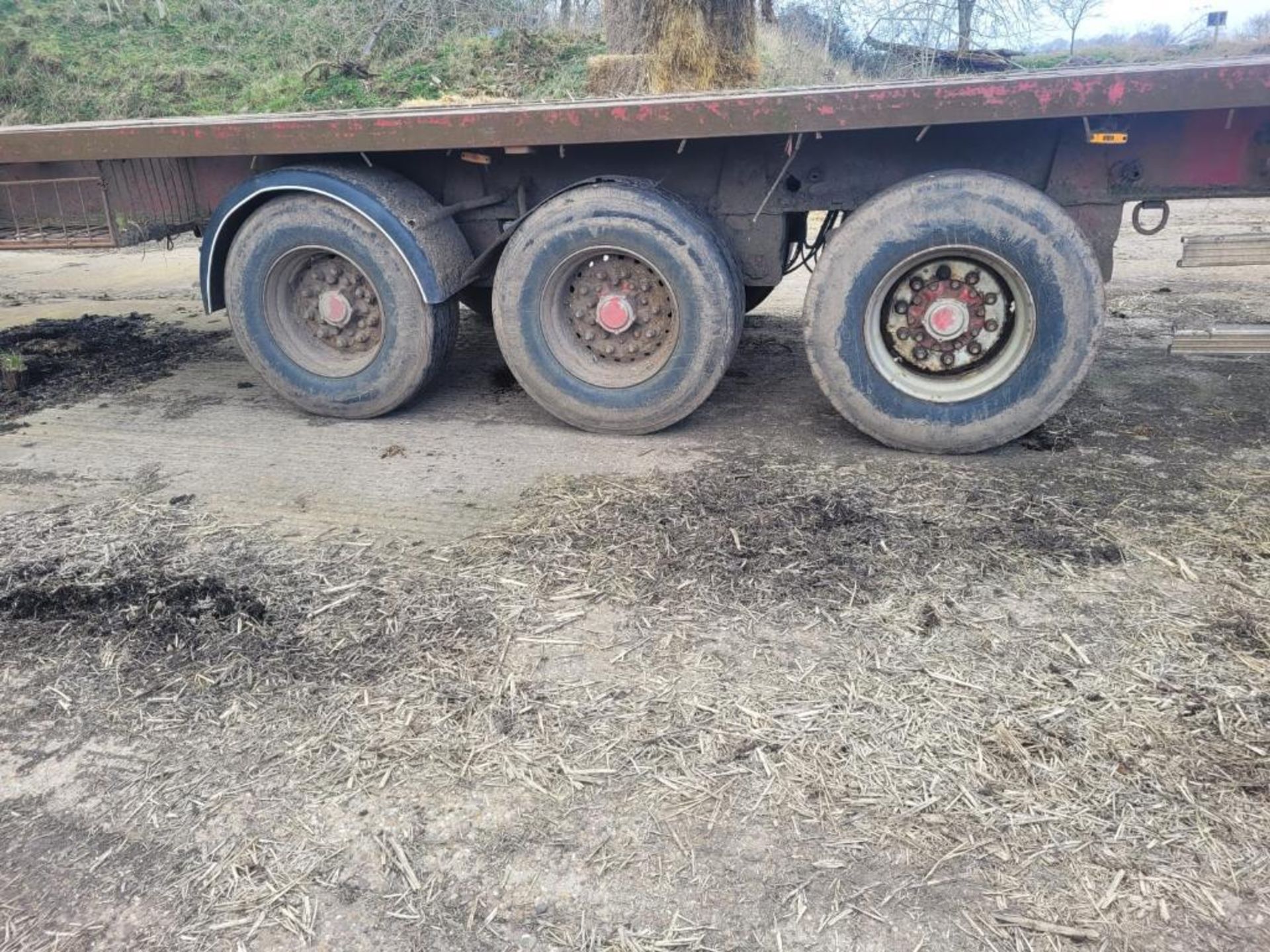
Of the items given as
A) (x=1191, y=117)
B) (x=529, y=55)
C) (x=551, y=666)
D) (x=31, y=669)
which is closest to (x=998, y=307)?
(x=1191, y=117)

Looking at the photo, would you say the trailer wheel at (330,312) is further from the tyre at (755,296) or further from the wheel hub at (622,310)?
the tyre at (755,296)

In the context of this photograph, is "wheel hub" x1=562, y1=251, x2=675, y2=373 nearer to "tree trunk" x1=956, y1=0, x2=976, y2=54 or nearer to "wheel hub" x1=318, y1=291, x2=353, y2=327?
"wheel hub" x1=318, y1=291, x2=353, y2=327

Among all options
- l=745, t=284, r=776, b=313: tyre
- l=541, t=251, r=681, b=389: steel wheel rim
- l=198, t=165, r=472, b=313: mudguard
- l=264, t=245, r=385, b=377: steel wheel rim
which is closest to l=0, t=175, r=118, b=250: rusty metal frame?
l=198, t=165, r=472, b=313: mudguard

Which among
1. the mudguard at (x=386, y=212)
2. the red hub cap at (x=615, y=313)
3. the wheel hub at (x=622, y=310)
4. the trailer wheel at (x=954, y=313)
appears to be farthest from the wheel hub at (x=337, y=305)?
the trailer wheel at (x=954, y=313)

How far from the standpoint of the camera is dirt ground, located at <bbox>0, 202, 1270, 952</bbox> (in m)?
2.21

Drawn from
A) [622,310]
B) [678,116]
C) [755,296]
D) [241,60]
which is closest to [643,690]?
[622,310]

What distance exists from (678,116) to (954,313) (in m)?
1.63

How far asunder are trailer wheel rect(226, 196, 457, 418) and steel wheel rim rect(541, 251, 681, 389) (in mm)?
711

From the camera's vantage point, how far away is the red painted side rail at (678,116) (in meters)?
3.86

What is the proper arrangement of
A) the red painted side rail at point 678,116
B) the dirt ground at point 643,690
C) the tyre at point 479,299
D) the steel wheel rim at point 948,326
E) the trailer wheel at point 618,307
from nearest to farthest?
the dirt ground at point 643,690
the red painted side rail at point 678,116
the steel wheel rim at point 948,326
the trailer wheel at point 618,307
the tyre at point 479,299

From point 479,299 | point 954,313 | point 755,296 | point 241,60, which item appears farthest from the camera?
point 241,60

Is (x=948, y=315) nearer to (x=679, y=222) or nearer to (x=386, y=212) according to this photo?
(x=679, y=222)

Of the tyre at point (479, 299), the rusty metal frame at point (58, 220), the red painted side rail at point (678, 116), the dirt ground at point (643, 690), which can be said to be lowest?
the dirt ground at point (643, 690)

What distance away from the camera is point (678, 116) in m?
4.31
